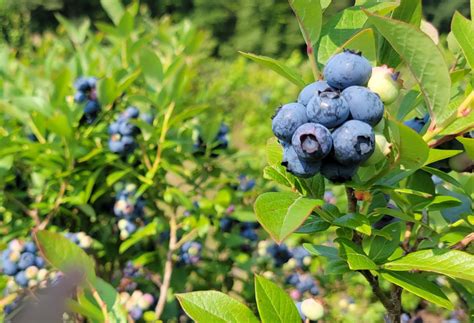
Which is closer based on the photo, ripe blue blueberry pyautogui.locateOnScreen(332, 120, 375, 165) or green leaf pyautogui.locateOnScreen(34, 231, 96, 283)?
ripe blue blueberry pyautogui.locateOnScreen(332, 120, 375, 165)

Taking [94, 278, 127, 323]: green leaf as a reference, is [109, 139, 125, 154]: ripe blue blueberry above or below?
below

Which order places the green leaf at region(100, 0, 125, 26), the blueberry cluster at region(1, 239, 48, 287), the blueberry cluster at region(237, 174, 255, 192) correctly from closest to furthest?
the blueberry cluster at region(1, 239, 48, 287)
the blueberry cluster at region(237, 174, 255, 192)
the green leaf at region(100, 0, 125, 26)

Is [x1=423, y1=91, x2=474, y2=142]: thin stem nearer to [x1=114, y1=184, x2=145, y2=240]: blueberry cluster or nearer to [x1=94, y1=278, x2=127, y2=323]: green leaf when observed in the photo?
[x1=94, y1=278, x2=127, y2=323]: green leaf

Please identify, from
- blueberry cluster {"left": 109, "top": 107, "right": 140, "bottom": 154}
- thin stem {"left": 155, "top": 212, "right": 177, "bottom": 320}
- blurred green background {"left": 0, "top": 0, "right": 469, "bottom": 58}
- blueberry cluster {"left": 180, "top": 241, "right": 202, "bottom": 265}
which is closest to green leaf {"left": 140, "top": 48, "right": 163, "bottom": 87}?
blueberry cluster {"left": 109, "top": 107, "right": 140, "bottom": 154}

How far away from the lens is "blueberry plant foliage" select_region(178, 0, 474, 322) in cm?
53

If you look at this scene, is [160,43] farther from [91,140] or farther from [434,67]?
[434,67]

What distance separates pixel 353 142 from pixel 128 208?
106 cm

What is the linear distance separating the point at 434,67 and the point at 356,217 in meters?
0.17

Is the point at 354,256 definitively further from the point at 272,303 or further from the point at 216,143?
the point at 216,143

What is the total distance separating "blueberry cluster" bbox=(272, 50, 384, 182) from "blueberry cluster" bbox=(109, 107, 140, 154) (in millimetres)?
909

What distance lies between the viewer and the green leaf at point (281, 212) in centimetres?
50

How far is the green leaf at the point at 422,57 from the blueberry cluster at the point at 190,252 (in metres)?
1.07

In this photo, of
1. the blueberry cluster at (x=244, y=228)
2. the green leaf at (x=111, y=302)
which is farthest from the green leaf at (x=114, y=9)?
the green leaf at (x=111, y=302)

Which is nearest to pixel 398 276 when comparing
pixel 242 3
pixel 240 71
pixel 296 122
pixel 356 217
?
pixel 356 217
